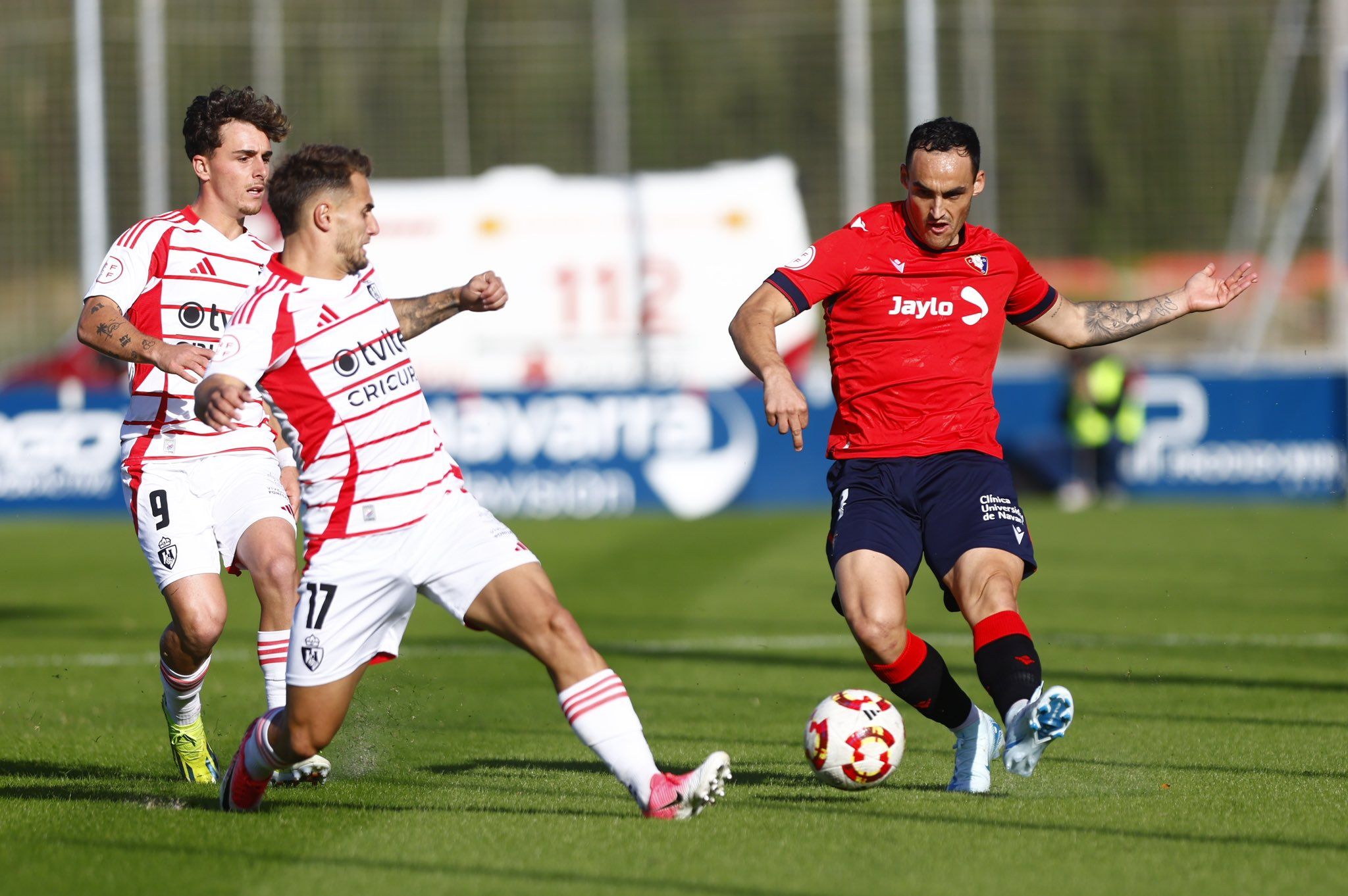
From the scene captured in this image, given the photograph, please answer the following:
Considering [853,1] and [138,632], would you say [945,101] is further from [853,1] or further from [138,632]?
[138,632]

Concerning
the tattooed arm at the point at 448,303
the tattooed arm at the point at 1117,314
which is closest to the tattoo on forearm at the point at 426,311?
the tattooed arm at the point at 448,303

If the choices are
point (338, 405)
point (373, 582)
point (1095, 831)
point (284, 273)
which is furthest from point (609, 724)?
point (284, 273)

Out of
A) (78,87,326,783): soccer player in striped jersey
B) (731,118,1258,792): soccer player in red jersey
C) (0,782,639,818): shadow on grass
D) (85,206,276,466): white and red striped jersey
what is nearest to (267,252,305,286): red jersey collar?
(78,87,326,783): soccer player in striped jersey

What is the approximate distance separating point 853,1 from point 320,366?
68.0 feet

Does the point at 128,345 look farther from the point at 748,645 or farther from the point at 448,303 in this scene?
the point at 748,645

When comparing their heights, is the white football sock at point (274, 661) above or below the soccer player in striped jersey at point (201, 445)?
below

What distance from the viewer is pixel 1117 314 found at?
247 inches

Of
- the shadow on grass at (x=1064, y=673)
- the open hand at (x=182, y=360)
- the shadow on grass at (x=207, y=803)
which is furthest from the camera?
the shadow on grass at (x=1064, y=673)

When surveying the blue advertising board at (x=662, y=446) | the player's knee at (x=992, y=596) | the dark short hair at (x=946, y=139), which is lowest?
the blue advertising board at (x=662, y=446)

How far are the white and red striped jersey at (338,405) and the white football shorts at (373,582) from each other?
Answer: 54mm

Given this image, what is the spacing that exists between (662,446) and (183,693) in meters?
14.4

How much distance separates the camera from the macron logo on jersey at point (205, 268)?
241 inches

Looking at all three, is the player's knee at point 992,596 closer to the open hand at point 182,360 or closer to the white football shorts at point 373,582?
the white football shorts at point 373,582

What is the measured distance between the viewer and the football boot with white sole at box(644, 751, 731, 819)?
16.1ft
